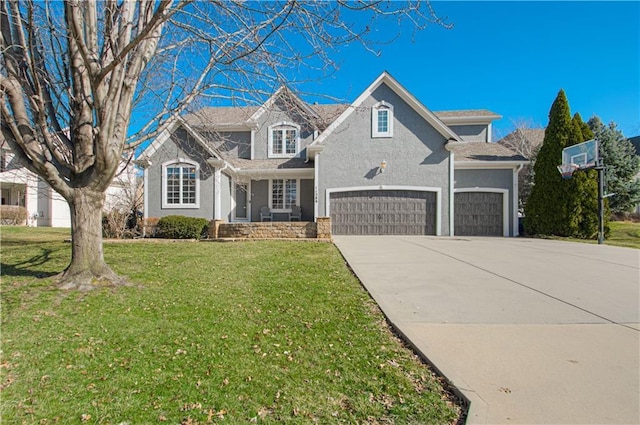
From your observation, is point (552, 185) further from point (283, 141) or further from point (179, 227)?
point (179, 227)

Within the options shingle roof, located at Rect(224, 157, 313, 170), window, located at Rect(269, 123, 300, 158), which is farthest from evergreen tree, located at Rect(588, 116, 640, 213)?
window, located at Rect(269, 123, 300, 158)

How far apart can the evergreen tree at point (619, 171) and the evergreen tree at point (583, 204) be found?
4.68 meters

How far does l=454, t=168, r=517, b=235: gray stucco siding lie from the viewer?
15.9m

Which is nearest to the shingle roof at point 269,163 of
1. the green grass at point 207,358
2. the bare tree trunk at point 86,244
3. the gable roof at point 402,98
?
the gable roof at point 402,98

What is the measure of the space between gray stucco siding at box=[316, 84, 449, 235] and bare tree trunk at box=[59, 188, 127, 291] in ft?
34.7

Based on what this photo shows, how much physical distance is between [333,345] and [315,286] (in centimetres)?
233

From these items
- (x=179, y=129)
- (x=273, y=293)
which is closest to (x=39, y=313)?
(x=273, y=293)

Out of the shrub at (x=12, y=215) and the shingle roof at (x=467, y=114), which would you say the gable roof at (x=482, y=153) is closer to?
the shingle roof at (x=467, y=114)

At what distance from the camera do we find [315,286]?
226 inches

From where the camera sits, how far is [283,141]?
58.4ft

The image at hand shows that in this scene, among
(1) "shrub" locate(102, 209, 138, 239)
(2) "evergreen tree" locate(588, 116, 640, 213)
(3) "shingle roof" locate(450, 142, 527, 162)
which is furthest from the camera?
(2) "evergreen tree" locate(588, 116, 640, 213)

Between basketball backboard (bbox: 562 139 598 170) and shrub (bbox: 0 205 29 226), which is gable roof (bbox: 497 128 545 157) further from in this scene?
shrub (bbox: 0 205 29 226)

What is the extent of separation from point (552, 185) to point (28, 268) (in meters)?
20.0

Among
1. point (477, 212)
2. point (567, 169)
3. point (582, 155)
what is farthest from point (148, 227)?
point (582, 155)
